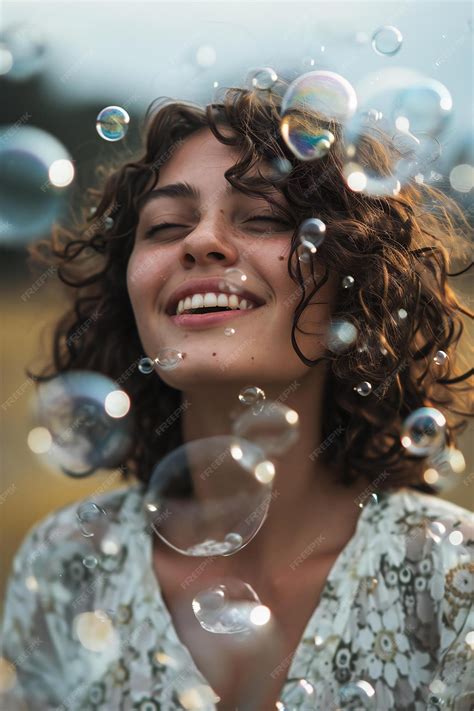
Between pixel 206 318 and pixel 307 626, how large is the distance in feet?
1.91

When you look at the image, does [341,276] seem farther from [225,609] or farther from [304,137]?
[225,609]

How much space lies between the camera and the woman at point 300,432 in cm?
130

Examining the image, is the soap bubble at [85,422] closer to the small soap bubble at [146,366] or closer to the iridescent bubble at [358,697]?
the small soap bubble at [146,366]

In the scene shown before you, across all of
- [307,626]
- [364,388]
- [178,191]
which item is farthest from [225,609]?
[178,191]

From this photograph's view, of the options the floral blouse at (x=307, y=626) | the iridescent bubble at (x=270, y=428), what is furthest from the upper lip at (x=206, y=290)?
the floral blouse at (x=307, y=626)

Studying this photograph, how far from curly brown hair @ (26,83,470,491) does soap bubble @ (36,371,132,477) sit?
0.12ft

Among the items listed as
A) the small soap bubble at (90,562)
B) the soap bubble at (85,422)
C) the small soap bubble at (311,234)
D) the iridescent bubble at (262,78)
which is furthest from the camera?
the soap bubble at (85,422)

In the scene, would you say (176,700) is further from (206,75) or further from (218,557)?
(206,75)

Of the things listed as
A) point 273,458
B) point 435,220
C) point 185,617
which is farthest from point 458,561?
point 435,220

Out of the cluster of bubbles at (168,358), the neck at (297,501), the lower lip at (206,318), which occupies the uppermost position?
the lower lip at (206,318)

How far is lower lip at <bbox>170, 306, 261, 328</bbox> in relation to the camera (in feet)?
4.22

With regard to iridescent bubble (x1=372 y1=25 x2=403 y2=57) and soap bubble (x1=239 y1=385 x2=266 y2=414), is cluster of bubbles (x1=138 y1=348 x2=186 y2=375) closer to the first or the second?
soap bubble (x1=239 y1=385 x2=266 y2=414)

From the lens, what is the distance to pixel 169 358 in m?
1.32

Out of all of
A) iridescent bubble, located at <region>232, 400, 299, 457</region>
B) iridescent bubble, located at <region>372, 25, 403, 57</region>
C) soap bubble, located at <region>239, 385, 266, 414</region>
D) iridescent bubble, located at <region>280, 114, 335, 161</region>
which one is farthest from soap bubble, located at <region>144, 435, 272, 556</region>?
iridescent bubble, located at <region>372, 25, 403, 57</region>
